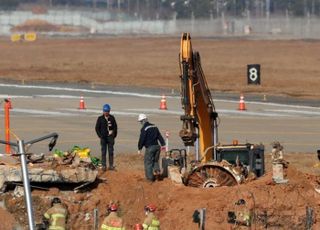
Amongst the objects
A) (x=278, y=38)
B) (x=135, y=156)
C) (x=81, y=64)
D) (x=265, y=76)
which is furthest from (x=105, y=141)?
(x=278, y=38)

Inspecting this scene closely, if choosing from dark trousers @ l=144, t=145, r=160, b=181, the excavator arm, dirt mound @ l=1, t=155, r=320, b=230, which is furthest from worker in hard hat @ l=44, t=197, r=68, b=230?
dark trousers @ l=144, t=145, r=160, b=181

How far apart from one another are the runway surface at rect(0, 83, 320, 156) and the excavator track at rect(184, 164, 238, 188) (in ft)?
33.3

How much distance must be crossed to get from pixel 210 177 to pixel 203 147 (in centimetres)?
161

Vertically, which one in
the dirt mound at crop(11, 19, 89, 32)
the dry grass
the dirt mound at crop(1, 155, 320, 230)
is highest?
the dirt mound at crop(11, 19, 89, 32)

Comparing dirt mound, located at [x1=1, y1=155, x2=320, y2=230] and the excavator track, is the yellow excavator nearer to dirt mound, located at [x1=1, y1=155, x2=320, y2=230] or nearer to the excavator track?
the excavator track

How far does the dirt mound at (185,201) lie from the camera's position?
25266 millimetres

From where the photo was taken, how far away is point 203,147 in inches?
1134

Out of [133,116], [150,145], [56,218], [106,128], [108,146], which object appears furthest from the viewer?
[133,116]

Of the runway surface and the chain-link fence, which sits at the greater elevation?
the chain-link fence

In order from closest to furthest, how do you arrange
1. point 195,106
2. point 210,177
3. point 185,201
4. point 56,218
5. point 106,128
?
1. point 56,218
2. point 185,201
3. point 210,177
4. point 195,106
5. point 106,128

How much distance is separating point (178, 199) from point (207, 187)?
0.83 metres

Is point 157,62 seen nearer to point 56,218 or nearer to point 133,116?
point 133,116

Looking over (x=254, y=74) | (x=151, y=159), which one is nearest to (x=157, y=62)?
(x=254, y=74)

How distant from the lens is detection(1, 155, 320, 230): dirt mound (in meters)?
25.3
